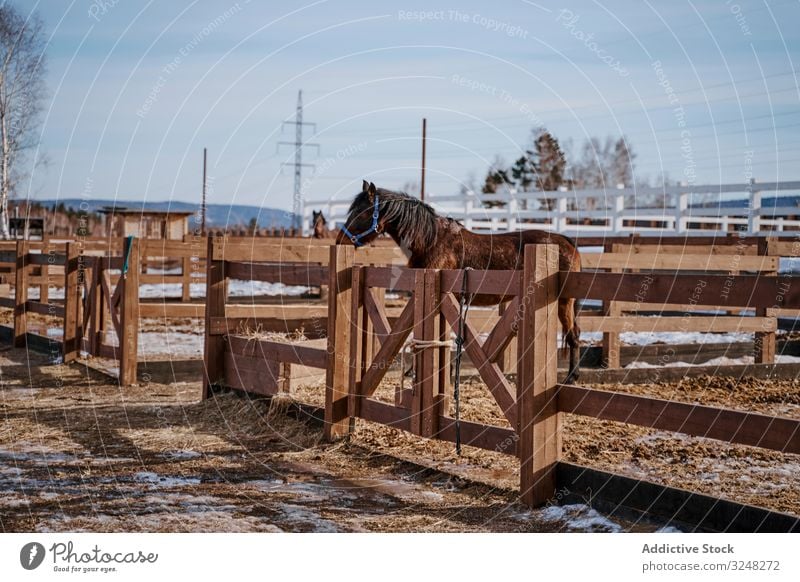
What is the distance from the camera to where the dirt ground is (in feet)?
14.8

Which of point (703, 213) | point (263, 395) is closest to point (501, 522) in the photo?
A: point (263, 395)

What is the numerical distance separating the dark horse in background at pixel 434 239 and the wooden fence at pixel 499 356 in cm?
53

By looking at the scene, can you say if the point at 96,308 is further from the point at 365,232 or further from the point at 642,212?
the point at 642,212

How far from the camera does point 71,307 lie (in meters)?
11.1

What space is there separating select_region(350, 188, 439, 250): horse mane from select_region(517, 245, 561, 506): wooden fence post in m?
2.89

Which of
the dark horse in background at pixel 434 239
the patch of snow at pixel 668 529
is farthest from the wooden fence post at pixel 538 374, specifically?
the dark horse in background at pixel 434 239

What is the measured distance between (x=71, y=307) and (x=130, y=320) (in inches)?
91.1

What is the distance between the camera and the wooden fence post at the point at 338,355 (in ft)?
21.2

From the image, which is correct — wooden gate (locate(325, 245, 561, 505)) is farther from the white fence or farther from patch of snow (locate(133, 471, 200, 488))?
the white fence

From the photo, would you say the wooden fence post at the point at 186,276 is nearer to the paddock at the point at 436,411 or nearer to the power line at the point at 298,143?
the power line at the point at 298,143

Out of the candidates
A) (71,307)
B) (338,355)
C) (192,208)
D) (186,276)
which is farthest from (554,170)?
(338,355)

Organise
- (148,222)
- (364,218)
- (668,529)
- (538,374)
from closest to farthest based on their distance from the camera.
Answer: (668,529)
(538,374)
(364,218)
(148,222)
